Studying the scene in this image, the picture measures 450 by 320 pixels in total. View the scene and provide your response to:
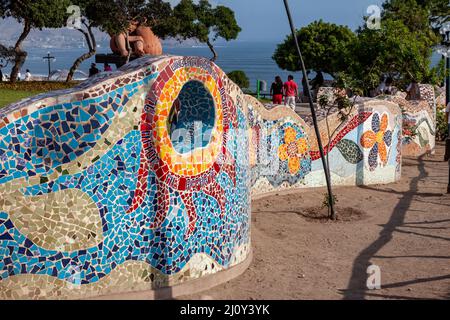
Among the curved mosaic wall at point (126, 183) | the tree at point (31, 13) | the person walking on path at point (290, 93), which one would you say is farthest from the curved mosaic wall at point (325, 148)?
the tree at point (31, 13)

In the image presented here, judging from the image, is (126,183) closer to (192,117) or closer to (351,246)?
(192,117)

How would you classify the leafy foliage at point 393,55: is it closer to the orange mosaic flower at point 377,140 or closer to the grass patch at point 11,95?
the orange mosaic flower at point 377,140

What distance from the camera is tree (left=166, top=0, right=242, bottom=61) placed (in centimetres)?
4628

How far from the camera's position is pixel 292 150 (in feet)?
45.6

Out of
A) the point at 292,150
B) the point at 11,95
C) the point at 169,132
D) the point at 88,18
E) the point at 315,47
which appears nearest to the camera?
the point at 169,132

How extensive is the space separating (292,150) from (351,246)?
3959 mm

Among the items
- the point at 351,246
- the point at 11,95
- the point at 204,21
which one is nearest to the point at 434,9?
the point at 204,21

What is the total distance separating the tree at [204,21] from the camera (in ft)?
152

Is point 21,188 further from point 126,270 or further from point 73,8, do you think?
point 73,8

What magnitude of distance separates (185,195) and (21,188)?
1.90 m

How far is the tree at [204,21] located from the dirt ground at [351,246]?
32.4m

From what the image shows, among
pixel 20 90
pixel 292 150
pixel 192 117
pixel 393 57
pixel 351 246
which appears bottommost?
pixel 351 246
